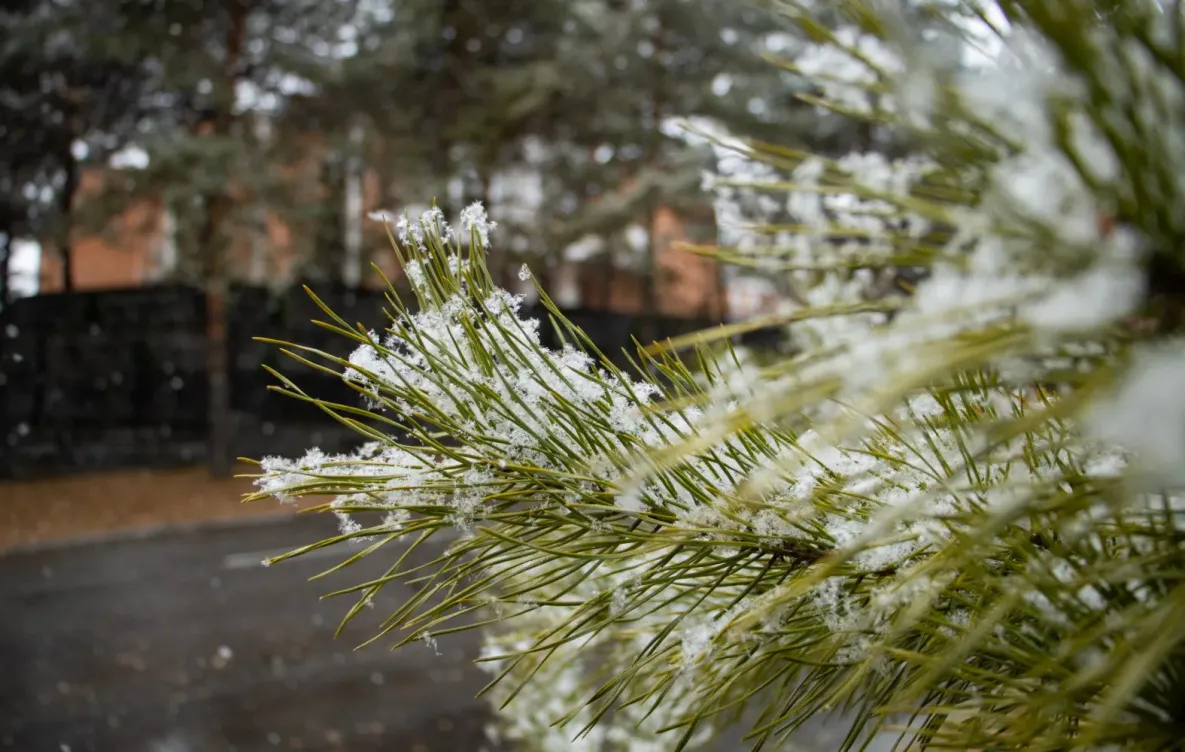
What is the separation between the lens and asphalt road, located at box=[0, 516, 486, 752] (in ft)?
14.8

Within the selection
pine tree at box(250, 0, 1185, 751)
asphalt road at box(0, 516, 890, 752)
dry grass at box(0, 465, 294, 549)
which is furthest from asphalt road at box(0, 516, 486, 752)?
pine tree at box(250, 0, 1185, 751)

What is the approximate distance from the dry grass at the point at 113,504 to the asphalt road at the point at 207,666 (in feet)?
3.23

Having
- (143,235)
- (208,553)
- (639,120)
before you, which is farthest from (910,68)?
(639,120)

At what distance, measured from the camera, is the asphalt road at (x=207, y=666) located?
14.8ft

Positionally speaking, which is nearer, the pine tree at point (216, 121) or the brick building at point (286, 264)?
the pine tree at point (216, 121)

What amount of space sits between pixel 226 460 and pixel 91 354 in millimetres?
2566

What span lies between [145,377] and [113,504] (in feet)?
8.54

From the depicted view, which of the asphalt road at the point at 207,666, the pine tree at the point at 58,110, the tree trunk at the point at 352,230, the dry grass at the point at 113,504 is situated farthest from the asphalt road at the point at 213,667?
the tree trunk at the point at 352,230

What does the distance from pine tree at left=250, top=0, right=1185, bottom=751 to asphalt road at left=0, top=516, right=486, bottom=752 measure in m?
4.14

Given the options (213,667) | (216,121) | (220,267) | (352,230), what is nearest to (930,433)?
(213,667)

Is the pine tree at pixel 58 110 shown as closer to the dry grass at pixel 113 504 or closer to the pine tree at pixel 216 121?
the pine tree at pixel 216 121

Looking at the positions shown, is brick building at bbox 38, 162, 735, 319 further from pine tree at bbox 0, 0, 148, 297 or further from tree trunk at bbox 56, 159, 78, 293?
pine tree at bbox 0, 0, 148, 297

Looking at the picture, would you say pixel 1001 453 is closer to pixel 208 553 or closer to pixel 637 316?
pixel 208 553

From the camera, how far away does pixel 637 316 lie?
1499 centimetres
